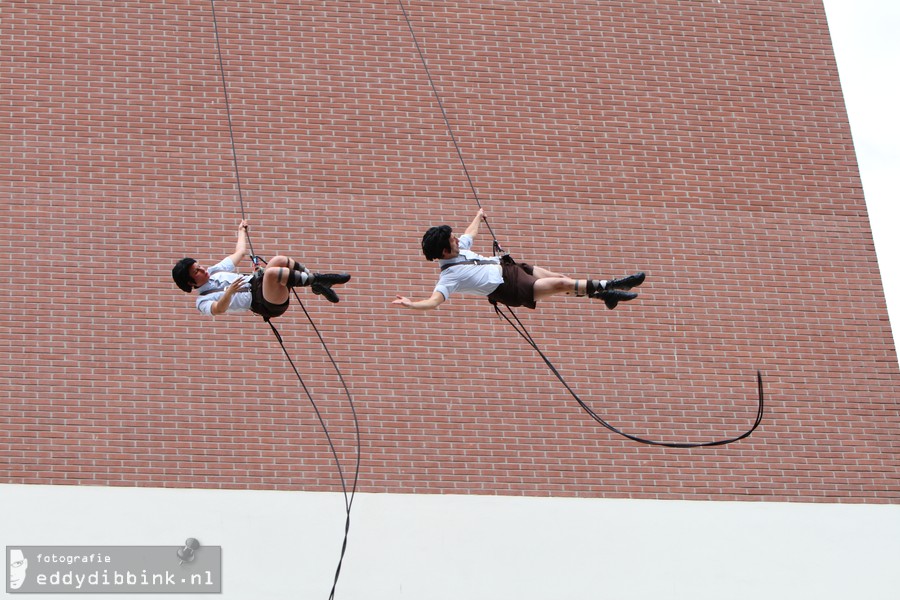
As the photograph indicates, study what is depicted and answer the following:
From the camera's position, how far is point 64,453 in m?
13.2

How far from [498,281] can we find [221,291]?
215 cm

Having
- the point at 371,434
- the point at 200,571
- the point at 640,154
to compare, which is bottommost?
the point at 200,571

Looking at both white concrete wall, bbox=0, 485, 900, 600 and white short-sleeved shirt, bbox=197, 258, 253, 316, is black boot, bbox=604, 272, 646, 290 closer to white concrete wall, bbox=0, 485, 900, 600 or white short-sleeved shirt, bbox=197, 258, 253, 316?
white short-sleeved shirt, bbox=197, 258, 253, 316

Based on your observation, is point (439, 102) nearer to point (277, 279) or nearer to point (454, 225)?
point (454, 225)

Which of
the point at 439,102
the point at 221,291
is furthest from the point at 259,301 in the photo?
the point at 439,102

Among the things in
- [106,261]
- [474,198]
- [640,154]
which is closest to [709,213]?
[640,154]

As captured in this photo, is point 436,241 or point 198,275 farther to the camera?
point 198,275

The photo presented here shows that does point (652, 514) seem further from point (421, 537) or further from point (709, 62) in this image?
point (709, 62)

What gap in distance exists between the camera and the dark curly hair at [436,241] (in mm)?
10898

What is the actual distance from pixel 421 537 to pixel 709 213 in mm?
4540

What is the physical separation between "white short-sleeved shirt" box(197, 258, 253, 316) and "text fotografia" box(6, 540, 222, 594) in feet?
8.31

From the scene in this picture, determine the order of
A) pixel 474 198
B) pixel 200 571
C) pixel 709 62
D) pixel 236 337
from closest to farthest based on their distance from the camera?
pixel 200 571, pixel 236 337, pixel 474 198, pixel 709 62

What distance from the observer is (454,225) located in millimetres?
14531

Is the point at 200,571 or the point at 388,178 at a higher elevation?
the point at 388,178
